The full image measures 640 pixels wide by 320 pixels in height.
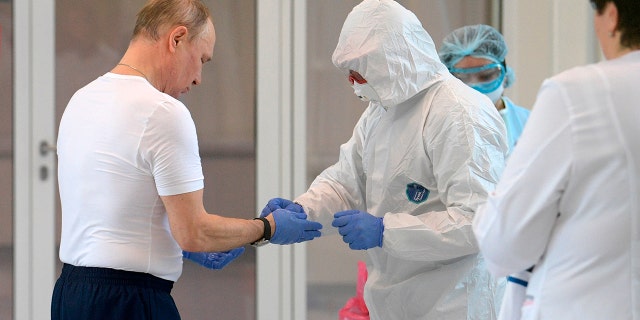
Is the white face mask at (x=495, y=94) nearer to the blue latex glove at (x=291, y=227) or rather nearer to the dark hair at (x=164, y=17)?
the blue latex glove at (x=291, y=227)

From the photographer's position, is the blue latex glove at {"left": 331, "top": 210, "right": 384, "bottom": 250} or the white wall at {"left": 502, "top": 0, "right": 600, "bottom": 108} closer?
the blue latex glove at {"left": 331, "top": 210, "right": 384, "bottom": 250}

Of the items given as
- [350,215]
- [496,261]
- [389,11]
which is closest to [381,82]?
[389,11]

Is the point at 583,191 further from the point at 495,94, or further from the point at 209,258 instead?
the point at 495,94

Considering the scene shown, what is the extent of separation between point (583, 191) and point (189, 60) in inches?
36.7

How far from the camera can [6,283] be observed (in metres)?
3.48

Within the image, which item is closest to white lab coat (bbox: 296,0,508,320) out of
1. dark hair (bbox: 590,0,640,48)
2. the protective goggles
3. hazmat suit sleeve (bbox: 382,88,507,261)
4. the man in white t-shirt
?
hazmat suit sleeve (bbox: 382,88,507,261)

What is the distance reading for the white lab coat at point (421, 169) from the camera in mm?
2025

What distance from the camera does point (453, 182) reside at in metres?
2.03

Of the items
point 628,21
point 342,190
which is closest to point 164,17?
point 342,190

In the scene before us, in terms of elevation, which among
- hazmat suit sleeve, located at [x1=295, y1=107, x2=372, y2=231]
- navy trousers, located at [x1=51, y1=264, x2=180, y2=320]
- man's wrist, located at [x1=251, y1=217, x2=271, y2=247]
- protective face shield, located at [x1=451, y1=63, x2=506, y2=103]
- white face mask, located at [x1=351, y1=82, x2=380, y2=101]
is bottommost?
navy trousers, located at [x1=51, y1=264, x2=180, y2=320]

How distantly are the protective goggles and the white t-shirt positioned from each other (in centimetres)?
157

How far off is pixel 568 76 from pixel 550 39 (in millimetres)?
2744

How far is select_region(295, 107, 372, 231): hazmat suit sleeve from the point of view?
2368mm

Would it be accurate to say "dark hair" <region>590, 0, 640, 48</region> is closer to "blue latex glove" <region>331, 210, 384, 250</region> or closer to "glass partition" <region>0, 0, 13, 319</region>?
"blue latex glove" <region>331, 210, 384, 250</region>
